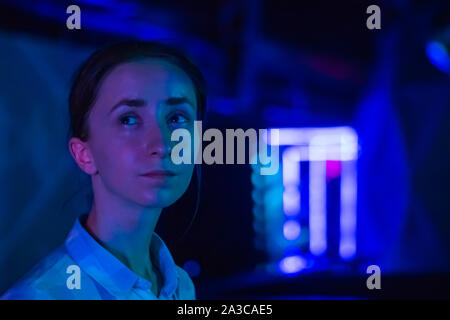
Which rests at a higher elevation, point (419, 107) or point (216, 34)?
point (216, 34)

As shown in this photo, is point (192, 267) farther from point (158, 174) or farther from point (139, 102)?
point (139, 102)

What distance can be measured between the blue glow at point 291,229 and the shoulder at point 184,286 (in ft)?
1.27

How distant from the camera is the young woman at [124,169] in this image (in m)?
1.55

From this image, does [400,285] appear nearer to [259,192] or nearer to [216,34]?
[259,192]

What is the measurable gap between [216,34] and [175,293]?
3.09 feet

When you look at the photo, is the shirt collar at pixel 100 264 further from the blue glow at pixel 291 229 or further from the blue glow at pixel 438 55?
the blue glow at pixel 438 55

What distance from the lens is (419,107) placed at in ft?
6.21

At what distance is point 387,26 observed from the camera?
1845mm

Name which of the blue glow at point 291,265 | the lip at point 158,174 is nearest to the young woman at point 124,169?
the lip at point 158,174

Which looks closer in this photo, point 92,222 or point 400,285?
point 92,222
